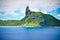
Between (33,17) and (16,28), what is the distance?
16.9 inches

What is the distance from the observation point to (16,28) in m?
2.86

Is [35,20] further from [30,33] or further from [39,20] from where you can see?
[30,33]

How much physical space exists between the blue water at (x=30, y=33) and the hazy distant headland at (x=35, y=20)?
96 mm

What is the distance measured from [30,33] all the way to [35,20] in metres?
0.30

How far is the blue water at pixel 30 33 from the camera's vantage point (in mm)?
2830

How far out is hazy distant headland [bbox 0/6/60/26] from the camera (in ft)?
9.36

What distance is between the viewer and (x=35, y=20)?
113 inches

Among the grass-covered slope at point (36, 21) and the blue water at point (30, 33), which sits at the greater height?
the grass-covered slope at point (36, 21)

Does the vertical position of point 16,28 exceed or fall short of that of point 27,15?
it falls short

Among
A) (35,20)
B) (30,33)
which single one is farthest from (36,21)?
(30,33)

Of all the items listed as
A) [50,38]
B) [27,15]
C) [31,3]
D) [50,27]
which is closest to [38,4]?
[31,3]

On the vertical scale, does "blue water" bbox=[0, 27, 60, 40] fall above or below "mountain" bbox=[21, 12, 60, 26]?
below

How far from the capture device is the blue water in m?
2.83

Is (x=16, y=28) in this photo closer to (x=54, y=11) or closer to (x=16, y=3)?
(x=16, y=3)
